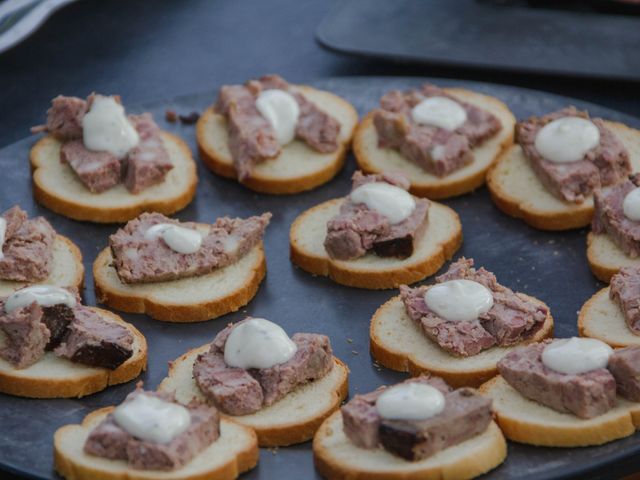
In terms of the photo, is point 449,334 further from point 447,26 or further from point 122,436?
point 447,26

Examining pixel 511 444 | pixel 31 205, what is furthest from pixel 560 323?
pixel 31 205

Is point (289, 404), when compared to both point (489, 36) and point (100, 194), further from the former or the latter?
point (489, 36)

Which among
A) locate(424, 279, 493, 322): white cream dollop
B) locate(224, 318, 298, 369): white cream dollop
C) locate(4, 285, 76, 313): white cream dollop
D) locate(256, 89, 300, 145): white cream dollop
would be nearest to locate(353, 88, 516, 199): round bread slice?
locate(256, 89, 300, 145): white cream dollop

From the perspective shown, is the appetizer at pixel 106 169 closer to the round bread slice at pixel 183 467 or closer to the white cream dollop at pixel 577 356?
the round bread slice at pixel 183 467

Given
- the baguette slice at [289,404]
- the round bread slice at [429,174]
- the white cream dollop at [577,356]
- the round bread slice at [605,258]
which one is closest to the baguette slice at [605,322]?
the round bread slice at [605,258]

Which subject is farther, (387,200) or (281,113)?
(281,113)

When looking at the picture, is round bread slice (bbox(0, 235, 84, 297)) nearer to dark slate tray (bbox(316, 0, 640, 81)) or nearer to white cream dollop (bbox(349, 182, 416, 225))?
white cream dollop (bbox(349, 182, 416, 225))

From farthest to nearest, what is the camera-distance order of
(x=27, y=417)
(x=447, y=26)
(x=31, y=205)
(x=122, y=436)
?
(x=447, y=26) < (x=31, y=205) < (x=27, y=417) < (x=122, y=436)

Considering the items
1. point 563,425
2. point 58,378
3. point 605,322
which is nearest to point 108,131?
point 58,378
